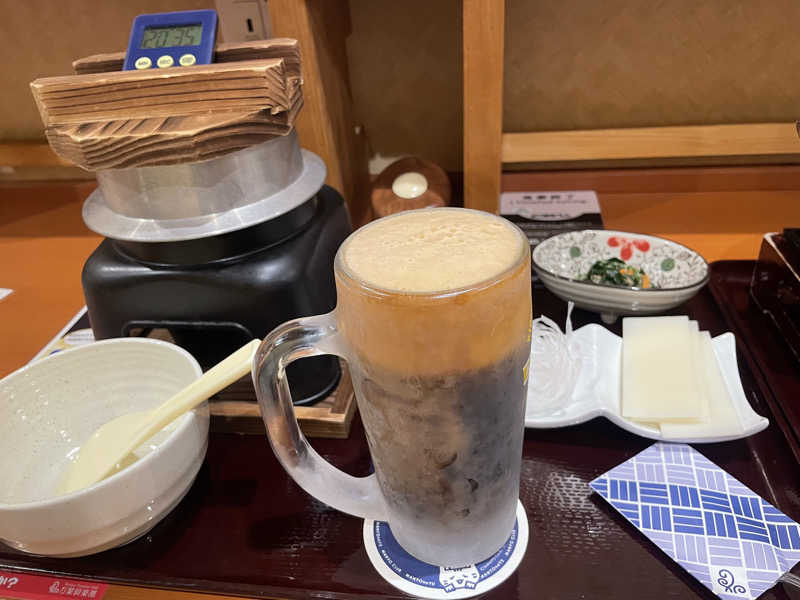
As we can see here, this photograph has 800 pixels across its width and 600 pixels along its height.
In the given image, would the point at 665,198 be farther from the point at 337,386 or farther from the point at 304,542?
the point at 304,542

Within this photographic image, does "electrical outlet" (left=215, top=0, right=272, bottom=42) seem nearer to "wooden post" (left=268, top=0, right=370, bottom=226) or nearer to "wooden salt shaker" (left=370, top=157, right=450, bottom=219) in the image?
"wooden post" (left=268, top=0, right=370, bottom=226)

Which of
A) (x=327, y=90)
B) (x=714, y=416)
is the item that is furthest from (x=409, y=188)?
(x=714, y=416)

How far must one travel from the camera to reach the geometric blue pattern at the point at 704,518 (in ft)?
1.86

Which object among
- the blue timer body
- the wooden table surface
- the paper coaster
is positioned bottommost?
the wooden table surface

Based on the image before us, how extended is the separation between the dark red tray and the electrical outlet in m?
0.84

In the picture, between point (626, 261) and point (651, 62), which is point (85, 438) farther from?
point (651, 62)

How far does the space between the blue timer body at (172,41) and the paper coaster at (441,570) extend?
2.11 ft

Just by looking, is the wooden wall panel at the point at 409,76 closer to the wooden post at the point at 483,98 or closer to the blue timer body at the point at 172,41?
the wooden post at the point at 483,98

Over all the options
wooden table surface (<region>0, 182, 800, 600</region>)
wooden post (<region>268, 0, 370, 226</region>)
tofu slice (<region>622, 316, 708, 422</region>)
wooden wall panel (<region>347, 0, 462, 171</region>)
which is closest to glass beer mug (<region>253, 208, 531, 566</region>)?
tofu slice (<region>622, 316, 708, 422</region>)

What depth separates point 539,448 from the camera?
0.74 metres

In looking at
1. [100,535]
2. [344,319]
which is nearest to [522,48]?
[344,319]

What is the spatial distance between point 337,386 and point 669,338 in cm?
47

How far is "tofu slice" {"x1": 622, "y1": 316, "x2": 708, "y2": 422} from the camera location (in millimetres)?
708

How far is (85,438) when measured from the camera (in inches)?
29.7
